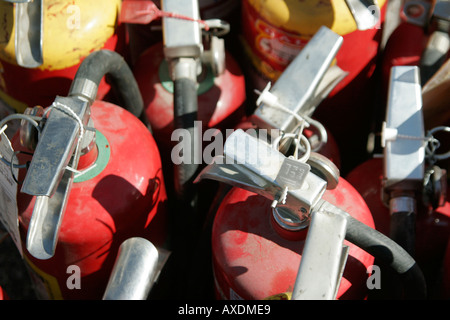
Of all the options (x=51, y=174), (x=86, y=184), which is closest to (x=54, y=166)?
(x=51, y=174)

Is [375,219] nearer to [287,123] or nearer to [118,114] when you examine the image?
[287,123]

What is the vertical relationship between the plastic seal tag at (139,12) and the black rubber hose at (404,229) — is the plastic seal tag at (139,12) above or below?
above

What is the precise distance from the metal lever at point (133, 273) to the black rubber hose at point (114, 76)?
0.26 meters

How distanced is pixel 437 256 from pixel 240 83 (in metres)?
0.47

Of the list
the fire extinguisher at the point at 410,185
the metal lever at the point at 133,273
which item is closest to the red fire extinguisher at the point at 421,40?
the fire extinguisher at the point at 410,185

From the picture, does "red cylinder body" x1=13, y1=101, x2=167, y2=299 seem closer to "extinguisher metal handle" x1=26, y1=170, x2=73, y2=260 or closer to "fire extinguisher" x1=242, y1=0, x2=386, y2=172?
"extinguisher metal handle" x1=26, y1=170, x2=73, y2=260

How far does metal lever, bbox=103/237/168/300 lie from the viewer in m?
0.50

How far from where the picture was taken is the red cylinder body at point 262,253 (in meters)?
0.59

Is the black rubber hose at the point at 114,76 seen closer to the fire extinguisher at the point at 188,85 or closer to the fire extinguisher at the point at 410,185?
the fire extinguisher at the point at 188,85

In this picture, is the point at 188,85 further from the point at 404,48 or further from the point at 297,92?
the point at 404,48

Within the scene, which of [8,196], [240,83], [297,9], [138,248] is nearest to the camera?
[138,248]

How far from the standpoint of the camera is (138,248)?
20.7 inches

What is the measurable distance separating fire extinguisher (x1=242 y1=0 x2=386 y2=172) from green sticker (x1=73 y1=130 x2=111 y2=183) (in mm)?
359
